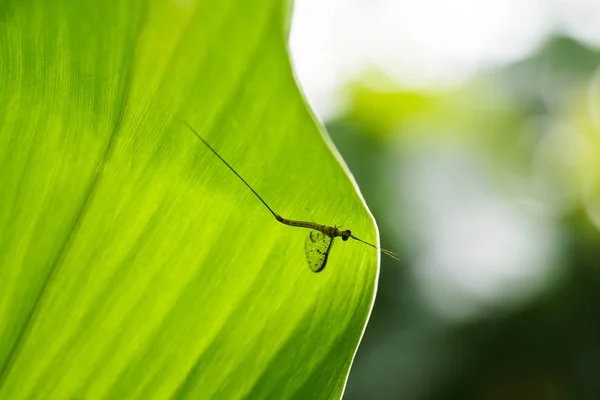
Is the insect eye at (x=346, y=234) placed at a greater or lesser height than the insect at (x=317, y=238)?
greater

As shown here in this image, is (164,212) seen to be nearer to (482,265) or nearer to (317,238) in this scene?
(317,238)

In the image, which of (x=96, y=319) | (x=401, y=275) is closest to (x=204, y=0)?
(x=96, y=319)

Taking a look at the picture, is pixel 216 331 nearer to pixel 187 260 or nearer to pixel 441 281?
pixel 187 260

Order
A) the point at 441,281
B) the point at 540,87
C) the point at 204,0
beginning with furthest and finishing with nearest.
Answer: the point at 540,87 → the point at 441,281 → the point at 204,0

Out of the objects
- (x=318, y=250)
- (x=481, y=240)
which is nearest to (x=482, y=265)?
Answer: (x=481, y=240)

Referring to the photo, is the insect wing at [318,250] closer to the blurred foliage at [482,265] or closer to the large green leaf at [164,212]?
the large green leaf at [164,212]

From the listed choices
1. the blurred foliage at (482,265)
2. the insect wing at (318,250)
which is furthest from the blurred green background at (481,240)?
the insect wing at (318,250)
